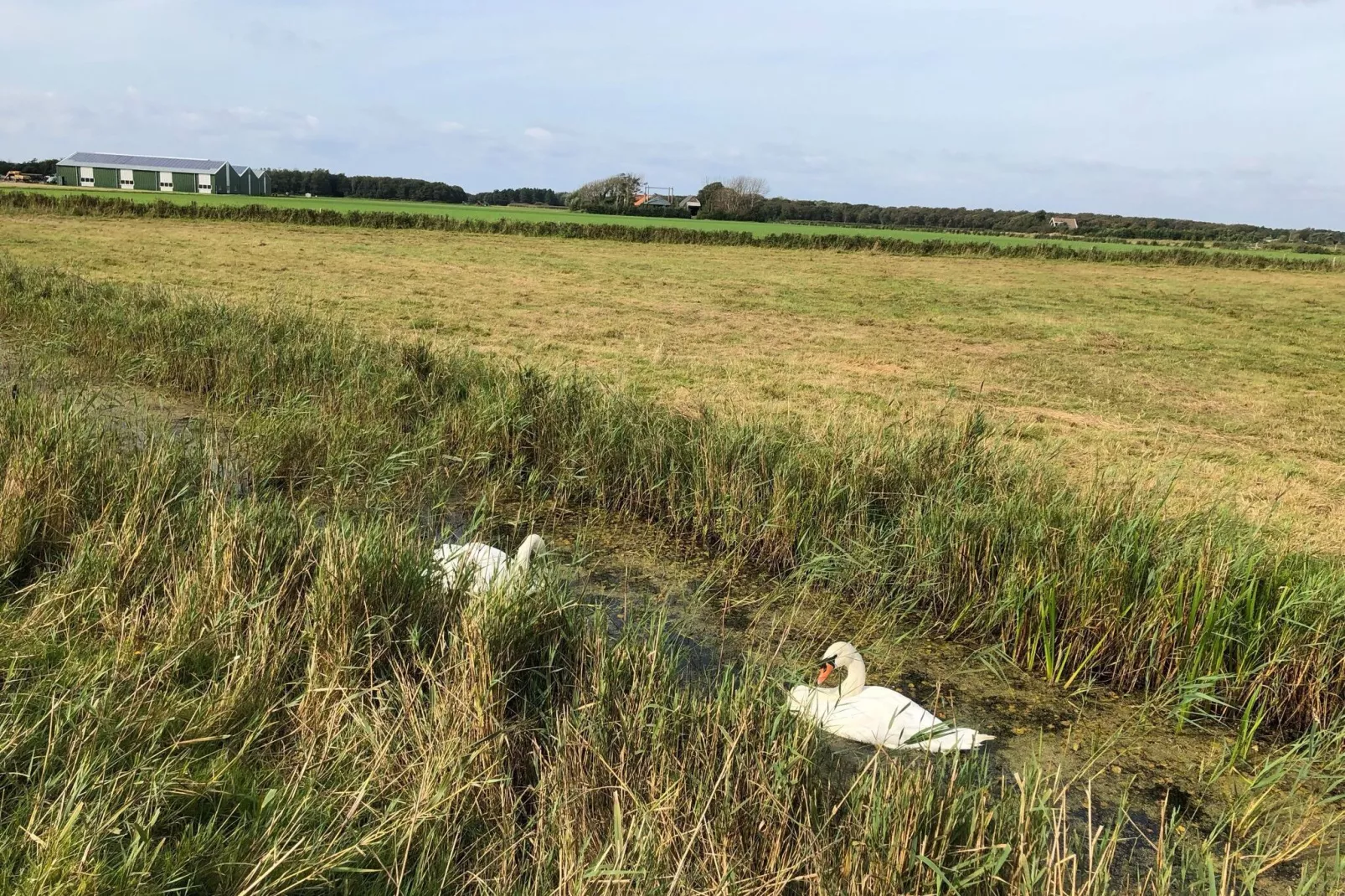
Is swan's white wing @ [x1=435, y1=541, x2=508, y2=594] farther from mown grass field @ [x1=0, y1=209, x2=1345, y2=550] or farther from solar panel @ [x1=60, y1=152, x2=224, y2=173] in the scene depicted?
solar panel @ [x1=60, y1=152, x2=224, y2=173]

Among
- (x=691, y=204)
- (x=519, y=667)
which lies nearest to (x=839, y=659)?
(x=519, y=667)

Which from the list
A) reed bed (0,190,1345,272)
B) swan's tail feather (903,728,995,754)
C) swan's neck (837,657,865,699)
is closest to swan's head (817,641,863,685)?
swan's neck (837,657,865,699)

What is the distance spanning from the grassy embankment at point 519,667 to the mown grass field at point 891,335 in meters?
1.23

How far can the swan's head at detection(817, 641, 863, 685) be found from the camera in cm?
394

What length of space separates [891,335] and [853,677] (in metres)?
15.1

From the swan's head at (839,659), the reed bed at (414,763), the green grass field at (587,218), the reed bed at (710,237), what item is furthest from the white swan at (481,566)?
the green grass field at (587,218)

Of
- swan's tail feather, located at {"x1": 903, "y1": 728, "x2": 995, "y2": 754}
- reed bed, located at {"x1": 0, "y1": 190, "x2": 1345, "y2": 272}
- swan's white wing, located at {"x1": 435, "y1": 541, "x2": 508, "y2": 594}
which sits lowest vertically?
swan's tail feather, located at {"x1": 903, "y1": 728, "x2": 995, "y2": 754}

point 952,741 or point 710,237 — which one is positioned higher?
point 710,237

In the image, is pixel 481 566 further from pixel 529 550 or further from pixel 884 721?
pixel 884 721

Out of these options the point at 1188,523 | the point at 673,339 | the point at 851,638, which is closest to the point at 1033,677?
the point at 851,638

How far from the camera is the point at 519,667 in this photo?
3666 millimetres

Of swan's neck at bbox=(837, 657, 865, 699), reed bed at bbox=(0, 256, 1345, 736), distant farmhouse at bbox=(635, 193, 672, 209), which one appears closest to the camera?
swan's neck at bbox=(837, 657, 865, 699)

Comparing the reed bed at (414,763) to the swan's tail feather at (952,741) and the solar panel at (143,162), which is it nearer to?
the swan's tail feather at (952,741)

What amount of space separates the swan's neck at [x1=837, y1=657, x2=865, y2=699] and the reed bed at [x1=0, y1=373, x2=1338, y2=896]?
32cm
